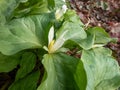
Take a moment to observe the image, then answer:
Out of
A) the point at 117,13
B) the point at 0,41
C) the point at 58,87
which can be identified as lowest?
the point at 117,13

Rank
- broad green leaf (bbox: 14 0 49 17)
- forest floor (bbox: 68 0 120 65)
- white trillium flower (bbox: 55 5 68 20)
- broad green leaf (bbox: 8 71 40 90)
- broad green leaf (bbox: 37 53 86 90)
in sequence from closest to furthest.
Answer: broad green leaf (bbox: 37 53 86 90) < broad green leaf (bbox: 8 71 40 90) < broad green leaf (bbox: 14 0 49 17) < white trillium flower (bbox: 55 5 68 20) < forest floor (bbox: 68 0 120 65)

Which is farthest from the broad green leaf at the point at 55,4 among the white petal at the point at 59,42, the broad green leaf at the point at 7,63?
the broad green leaf at the point at 7,63

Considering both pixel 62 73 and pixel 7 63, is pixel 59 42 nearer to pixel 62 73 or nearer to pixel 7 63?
pixel 62 73

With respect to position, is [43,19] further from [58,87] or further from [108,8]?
[108,8]

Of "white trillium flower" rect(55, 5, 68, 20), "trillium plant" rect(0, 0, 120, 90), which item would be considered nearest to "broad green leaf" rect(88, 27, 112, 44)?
"trillium plant" rect(0, 0, 120, 90)

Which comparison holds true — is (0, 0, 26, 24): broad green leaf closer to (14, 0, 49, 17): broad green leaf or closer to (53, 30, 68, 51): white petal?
(14, 0, 49, 17): broad green leaf

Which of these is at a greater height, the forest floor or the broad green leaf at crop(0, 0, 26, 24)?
the broad green leaf at crop(0, 0, 26, 24)

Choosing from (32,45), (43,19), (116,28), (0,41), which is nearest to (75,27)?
(43,19)

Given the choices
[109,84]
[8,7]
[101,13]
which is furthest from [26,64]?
[101,13]
